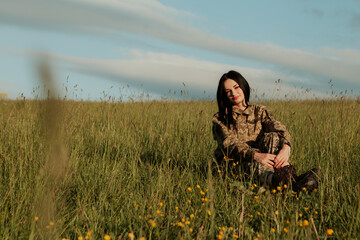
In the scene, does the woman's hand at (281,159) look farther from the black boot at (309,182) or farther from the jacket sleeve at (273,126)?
the black boot at (309,182)

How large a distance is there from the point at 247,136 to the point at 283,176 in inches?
34.8

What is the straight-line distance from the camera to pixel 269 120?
384cm

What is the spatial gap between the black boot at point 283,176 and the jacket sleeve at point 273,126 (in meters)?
0.41

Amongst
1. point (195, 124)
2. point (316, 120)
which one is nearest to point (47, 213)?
point (195, 124)

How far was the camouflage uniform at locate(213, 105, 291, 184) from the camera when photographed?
140 inches

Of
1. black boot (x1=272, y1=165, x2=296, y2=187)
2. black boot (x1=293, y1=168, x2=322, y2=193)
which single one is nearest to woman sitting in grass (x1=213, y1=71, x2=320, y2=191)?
black boot (x1=272, y1=165, x2=296, y2=187)

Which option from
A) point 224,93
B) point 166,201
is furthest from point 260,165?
point 166,201

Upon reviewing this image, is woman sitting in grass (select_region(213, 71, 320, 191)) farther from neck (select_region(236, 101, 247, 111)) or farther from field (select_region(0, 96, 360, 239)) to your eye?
field (select_region(0, 96, 360, 239))

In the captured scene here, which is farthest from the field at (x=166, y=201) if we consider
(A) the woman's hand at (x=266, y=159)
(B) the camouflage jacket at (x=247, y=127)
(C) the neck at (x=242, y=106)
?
(C) the neck at (x=242, y=106)

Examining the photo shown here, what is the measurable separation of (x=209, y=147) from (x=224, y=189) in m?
1.51

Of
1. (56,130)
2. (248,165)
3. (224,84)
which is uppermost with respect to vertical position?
(224,84)

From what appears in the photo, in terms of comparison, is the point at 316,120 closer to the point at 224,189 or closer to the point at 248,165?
the point at 248,165

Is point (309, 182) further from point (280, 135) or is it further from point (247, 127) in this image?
point (247, 127)

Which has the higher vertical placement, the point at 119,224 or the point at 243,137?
the point at 243,137
